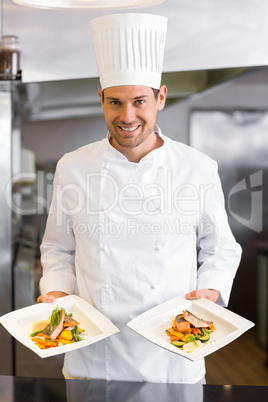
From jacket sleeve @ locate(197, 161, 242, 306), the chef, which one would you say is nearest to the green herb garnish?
the chef

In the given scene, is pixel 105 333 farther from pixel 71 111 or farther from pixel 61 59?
pixel 61 59

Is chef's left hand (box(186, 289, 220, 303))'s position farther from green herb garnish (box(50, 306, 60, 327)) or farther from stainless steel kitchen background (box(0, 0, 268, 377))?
stainless steel kitchen background (box(0, 0, 268, 377))

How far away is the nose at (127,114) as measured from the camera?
5.26 ft

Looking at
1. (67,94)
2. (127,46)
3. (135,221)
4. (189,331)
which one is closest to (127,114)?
(127,46)

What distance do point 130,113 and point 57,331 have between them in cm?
70

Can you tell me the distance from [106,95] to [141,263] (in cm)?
57

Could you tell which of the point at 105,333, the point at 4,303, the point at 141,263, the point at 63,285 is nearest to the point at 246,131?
the point at 141,263

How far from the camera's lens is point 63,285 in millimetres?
1801

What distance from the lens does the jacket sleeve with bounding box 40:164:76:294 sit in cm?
180

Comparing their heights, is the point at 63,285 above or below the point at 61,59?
below

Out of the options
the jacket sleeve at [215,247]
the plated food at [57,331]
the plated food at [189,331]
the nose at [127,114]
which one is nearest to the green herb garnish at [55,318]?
the plated food at [57,331]

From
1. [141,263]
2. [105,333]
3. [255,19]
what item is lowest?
[105,333]

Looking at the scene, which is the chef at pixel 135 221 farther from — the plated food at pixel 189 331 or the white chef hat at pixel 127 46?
the plated food at pixel 189 331

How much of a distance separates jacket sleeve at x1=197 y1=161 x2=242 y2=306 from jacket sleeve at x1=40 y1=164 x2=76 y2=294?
1.54 feet
